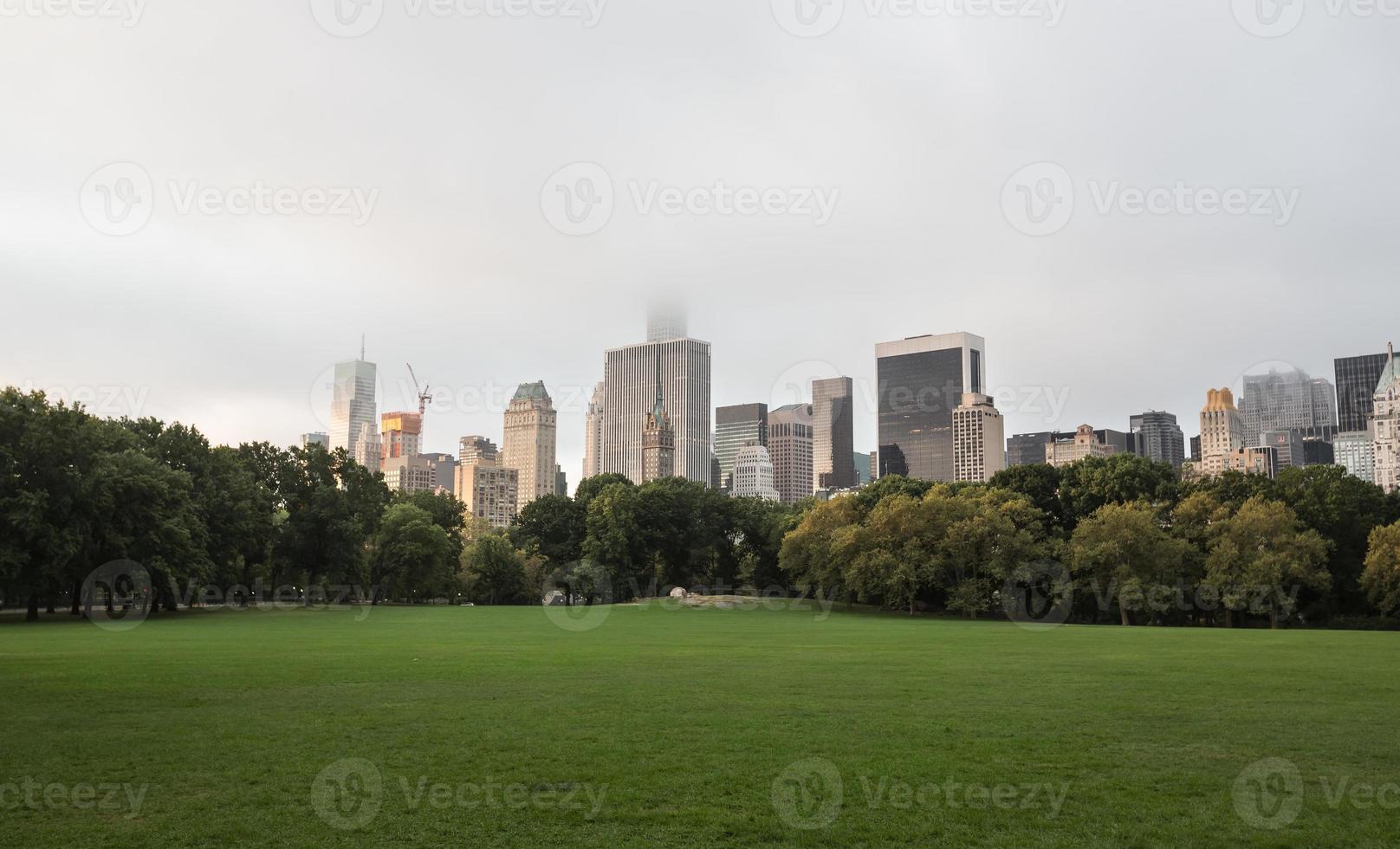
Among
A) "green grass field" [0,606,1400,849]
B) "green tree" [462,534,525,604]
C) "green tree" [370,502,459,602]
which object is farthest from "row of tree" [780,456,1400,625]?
"green grass field" [0,606,1400,849]

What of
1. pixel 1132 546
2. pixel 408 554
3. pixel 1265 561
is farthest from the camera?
pixel 408 554

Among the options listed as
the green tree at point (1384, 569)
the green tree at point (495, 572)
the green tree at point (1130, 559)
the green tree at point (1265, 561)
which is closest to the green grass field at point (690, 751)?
the green tree at point (1130, 559)

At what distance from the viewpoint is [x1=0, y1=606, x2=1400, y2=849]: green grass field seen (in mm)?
10906

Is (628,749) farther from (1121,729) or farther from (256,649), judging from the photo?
(256,649)

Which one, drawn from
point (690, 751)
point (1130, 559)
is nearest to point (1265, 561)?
point (1130, 559)

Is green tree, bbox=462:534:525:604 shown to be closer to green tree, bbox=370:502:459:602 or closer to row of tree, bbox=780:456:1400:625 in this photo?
green tree, bbox=370:502:459:602

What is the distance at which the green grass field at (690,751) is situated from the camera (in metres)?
10.9

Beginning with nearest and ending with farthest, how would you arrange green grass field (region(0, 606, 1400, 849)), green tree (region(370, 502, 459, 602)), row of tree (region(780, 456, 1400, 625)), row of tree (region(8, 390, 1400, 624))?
green grass field (region(0, 606, 1400, 849)), row of tree (region(8, 390, 1400, 624)), row of tree (region(780, 456, 1400, 625)), green tree (region(370, 502, 459, 602))

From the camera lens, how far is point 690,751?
14.5 m

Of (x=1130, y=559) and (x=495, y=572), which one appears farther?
(x=495, y=572)

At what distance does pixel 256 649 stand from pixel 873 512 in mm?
50868

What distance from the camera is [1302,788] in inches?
492

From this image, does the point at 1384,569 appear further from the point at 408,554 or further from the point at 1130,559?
the point at 408,554

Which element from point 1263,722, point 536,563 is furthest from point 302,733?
point 536,563
